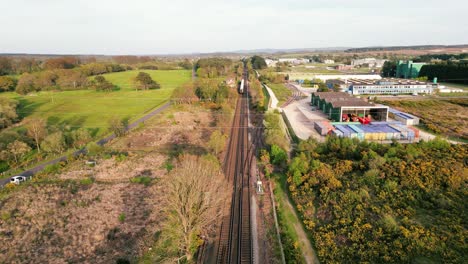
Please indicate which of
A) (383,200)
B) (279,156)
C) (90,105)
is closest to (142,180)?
(279,156)

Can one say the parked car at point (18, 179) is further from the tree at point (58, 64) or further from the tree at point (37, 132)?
the tree at point (58, 64)

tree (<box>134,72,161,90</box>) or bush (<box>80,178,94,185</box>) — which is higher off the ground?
tree (<box>134,72,161,90</box>)

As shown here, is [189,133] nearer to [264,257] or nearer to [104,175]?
[104,175]

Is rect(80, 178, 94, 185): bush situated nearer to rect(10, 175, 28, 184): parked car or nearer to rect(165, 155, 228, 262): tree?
rect(10, 175, 28, 184): parked car

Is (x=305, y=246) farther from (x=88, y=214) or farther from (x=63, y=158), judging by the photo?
(x=63, y=158)

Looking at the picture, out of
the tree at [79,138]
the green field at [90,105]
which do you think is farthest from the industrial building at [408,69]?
the tree at [79,138]

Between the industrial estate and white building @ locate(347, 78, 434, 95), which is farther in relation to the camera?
white building @ locate(347, 78, 434, 95)

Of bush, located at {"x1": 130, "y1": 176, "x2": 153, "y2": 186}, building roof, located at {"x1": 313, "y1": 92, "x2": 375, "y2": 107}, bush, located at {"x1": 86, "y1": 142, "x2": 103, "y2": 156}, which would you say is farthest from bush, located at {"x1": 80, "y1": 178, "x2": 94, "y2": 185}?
building roof, located at {"x1": 313, "y1": 92, "x2": 375, "y2": 107}
